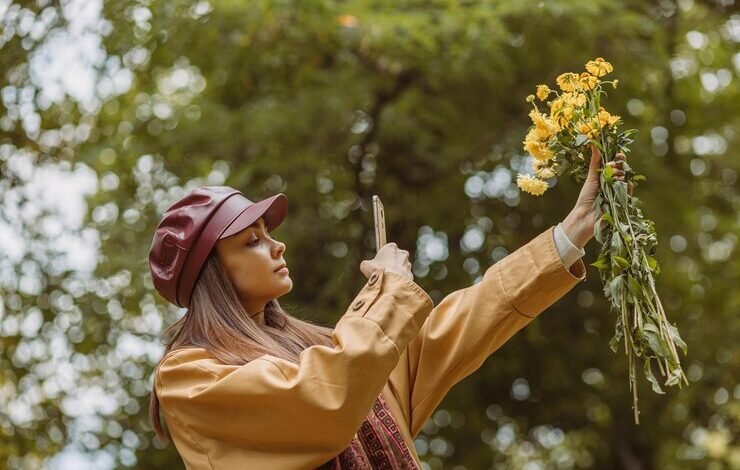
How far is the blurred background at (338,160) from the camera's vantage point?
22.1ft

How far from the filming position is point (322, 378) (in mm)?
2699

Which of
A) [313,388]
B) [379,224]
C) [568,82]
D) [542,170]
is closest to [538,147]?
[542,170]

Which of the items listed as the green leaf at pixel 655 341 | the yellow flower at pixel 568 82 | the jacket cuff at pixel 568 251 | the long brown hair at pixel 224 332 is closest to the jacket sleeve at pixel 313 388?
the long brown hair at pixel 224 332

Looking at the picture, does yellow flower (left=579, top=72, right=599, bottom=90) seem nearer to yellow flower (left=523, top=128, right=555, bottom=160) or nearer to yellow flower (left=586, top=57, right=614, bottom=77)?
yellow flower (left=586, top=57, right=614, bottom=77)

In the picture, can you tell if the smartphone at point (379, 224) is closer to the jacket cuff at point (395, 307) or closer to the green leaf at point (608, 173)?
the jacket cuff at point (395, 307)

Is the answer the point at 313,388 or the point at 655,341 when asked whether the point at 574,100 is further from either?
the point at 313,388

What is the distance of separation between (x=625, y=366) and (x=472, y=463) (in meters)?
1.14

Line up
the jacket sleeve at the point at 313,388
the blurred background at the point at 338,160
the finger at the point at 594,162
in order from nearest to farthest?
the jacket sleeve at the point at 313,388, the finger at the point at 594,162, the blurred background at the point at 338,160

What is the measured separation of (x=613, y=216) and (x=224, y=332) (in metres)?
0.93

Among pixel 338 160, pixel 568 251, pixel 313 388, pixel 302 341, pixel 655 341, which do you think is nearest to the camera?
pixel 313 388

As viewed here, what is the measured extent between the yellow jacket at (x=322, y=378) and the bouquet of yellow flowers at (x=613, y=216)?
0.14m

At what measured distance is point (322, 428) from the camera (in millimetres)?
2705

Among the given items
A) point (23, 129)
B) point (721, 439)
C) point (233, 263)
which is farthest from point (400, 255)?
point (721, 439)

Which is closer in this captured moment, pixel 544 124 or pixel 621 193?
pixel 621 193
